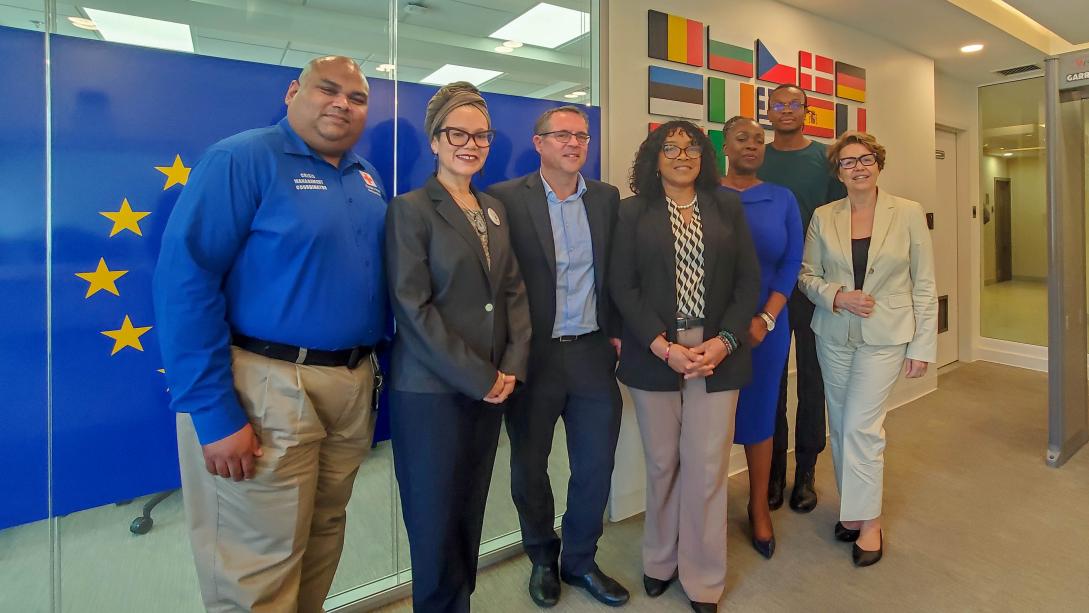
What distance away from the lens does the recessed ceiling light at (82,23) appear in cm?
173

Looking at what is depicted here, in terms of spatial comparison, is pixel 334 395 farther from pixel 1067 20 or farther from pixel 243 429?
pixel 1067 20

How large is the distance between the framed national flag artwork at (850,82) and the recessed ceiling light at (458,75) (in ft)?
9.17

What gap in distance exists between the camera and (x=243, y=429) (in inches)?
58.3

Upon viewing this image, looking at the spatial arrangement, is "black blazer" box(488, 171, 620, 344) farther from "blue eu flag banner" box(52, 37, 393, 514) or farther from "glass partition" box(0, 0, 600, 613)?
"blue eu flag banner" box(52, 37, 393, 514)

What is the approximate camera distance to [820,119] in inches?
159

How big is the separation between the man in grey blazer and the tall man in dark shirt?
48.0 inches

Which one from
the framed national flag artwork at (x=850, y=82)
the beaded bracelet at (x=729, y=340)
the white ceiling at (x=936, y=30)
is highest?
the white ceiling at (x=936, y=30)

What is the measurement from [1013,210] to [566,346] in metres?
6.48

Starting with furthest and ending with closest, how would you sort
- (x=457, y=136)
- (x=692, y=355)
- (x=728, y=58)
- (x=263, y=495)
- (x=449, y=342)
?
(x=728, y=58)
(x=692, y=355)
(x=457, y=136)
(x=449, y=342)
(x=263, y=495)

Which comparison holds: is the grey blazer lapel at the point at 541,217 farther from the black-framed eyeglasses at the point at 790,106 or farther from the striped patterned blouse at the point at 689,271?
the black-framed eyeglasses at the point at 790,106

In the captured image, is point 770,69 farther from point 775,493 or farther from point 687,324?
point 775,493

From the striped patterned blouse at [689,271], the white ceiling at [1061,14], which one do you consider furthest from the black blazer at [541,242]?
the white ceiling at [1061,14]

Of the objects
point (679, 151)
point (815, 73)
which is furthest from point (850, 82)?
point (679, 151)

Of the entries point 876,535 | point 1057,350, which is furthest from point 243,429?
point 1057,350
